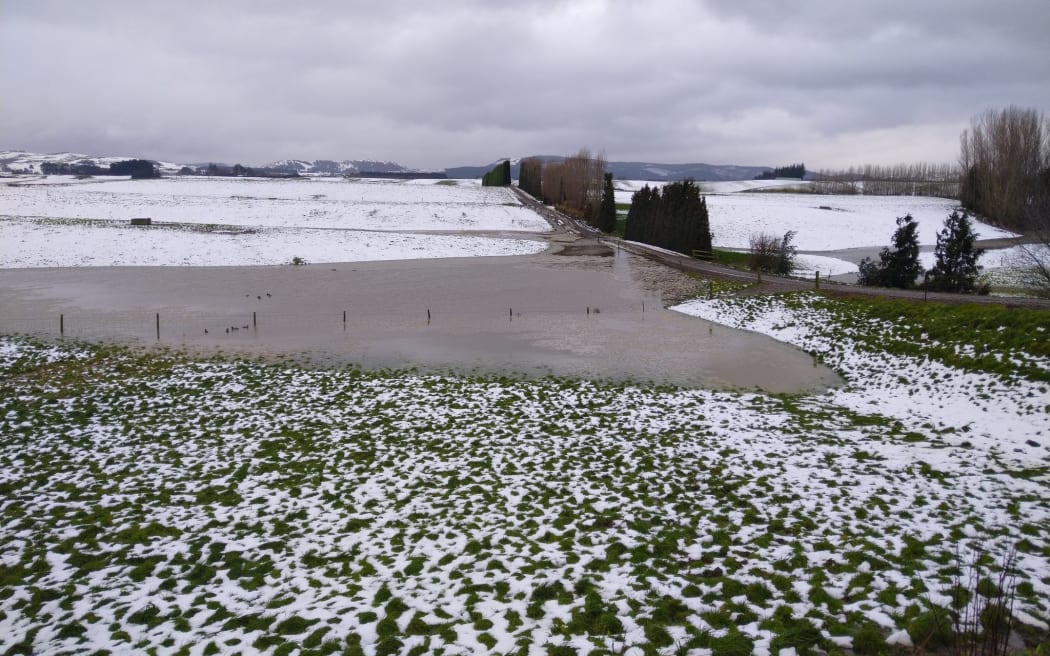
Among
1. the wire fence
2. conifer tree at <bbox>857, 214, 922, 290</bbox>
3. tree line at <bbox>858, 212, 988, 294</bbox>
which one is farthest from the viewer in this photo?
conifer tree at <bbox>857, 214, 922, 290</bbox>

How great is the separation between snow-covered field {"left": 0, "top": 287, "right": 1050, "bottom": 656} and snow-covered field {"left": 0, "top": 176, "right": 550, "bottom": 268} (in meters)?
39.3

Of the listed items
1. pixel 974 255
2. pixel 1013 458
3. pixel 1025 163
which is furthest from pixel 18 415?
pixel 1025 163

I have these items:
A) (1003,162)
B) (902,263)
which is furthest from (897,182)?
(902,263)

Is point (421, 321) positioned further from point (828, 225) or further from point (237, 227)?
point (828, 225)

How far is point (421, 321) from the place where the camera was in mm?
29625

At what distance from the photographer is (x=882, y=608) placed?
6914 mm

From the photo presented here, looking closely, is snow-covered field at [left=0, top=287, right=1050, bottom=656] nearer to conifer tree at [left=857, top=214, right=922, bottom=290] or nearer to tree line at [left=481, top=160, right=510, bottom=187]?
conifer tree at [left=857, top=214, right=922, bottom=290]

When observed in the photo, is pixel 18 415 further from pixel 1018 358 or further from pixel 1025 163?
pixel 1025 163

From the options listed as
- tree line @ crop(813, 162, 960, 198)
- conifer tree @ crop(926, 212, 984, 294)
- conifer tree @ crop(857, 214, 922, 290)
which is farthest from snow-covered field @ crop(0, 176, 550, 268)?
tree line @ crop(813, 162, 960, 198)

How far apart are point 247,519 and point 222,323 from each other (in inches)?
813

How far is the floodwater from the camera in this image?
21156mm

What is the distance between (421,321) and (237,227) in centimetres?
4814

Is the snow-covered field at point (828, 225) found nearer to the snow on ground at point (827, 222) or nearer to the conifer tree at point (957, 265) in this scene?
the snow on ground at point (827, 222)

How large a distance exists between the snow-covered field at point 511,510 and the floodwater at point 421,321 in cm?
315
